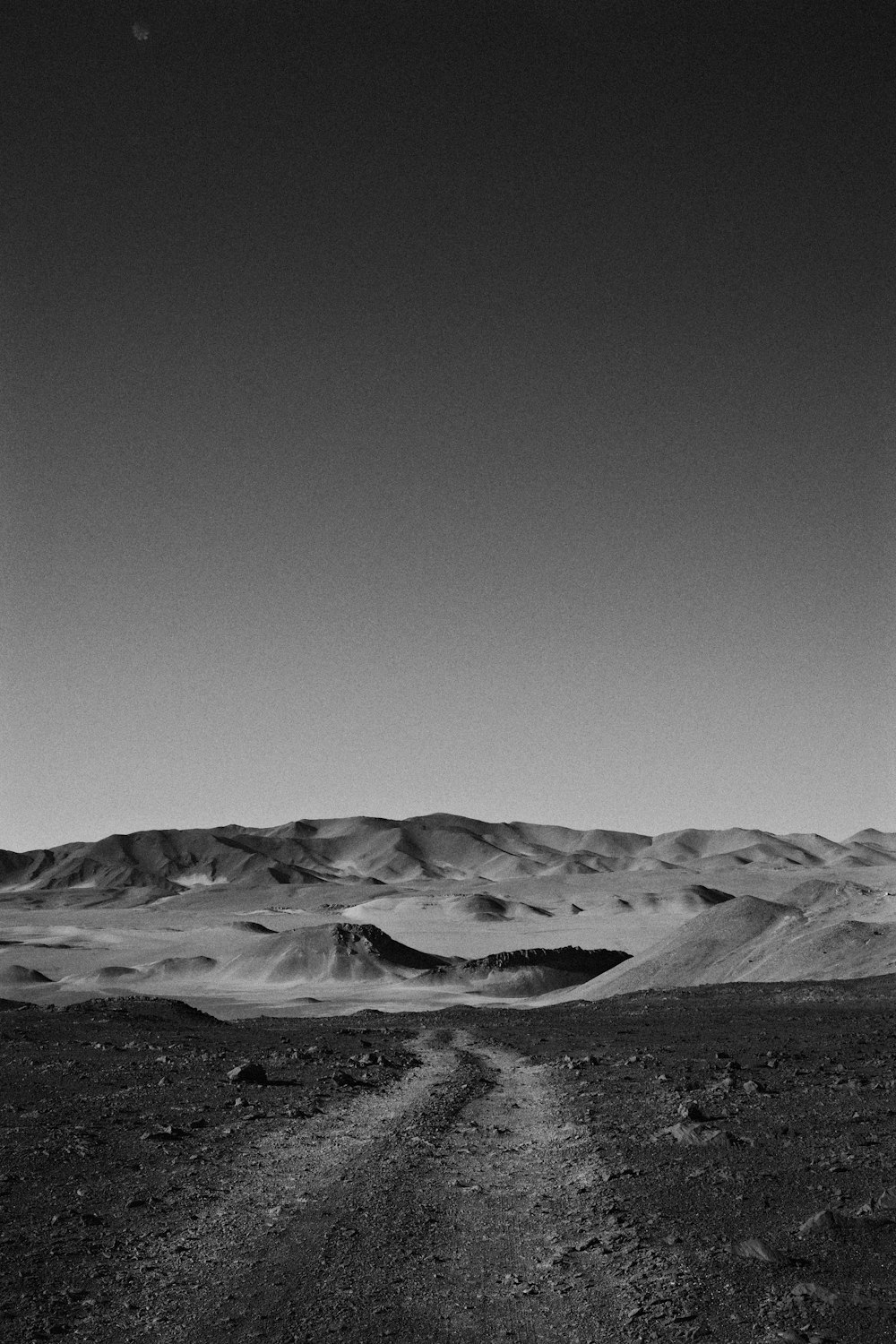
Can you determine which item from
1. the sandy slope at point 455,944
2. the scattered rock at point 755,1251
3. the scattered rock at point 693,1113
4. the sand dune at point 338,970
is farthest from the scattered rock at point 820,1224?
the sand dune at point 338,970

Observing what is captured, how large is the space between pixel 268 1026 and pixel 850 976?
769 inches

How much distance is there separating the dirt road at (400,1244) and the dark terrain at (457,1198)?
1.3 inches

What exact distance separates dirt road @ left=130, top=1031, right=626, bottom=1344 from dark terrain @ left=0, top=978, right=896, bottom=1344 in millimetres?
32

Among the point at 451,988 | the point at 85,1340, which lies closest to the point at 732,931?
the point at 451,988

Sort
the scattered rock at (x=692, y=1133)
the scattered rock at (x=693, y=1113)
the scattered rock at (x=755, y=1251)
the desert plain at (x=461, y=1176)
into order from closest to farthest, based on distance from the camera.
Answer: the desert plain at (x=461, y=1176) < the scattered rock at (x=755, y=1251) < the scattered rock at (x=692, y=1133) < the scattered rock at (x=693, y=1113)

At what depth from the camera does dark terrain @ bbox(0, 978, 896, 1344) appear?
21.1 feet

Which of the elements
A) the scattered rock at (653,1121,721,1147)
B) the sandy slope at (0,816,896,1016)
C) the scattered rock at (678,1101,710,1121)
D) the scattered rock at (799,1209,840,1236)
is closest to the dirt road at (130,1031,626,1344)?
the scattered rock at (653,1121,721,1147)

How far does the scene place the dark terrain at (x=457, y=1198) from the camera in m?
6.42

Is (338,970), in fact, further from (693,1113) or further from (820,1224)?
(820,1224)

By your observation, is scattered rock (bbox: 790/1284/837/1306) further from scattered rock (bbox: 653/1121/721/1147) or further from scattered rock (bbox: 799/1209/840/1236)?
scattered rock (bbox: 653/1121/721/1147)

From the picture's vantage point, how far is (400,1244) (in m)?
7.79

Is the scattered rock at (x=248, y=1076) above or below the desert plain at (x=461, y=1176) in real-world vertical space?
below

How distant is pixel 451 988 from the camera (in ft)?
197

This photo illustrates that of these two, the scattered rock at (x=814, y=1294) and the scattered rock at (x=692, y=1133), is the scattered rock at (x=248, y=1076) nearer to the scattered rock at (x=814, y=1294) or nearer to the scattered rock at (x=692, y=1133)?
→ the scattered rock at (x=692, y=1133)
